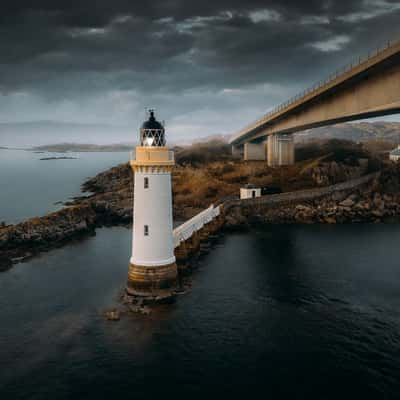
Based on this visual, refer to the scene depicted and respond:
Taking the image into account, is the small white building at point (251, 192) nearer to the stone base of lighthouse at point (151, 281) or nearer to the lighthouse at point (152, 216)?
the lighthouse at point (152, 216)

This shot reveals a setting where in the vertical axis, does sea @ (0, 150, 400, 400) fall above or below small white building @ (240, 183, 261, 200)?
below

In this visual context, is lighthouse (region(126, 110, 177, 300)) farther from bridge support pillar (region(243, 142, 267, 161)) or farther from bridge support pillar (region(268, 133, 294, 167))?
bridge support pillar (region(243, 142, 267, 161))

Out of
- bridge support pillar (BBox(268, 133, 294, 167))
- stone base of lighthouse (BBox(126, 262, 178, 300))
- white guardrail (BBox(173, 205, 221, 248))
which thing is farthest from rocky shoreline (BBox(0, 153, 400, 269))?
stone base of lighthouse (BBox(126, 262, 178, 300))

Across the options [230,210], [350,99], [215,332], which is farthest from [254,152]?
[215,332]

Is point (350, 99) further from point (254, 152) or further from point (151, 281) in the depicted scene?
point (254, 152)

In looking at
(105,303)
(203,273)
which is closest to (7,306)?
(105,303)
